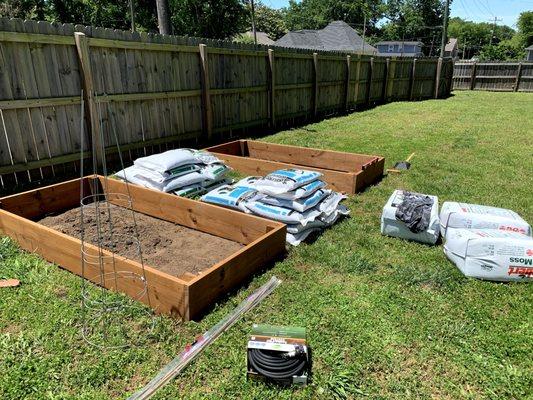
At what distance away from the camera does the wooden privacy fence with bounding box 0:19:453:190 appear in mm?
5031

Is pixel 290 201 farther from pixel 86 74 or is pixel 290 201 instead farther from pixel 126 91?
pixel 126 91

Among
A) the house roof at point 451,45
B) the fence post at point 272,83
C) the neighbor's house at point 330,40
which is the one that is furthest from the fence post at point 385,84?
the house roof at point 451,45

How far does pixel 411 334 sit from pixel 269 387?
3.50 feet

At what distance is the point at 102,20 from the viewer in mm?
28234

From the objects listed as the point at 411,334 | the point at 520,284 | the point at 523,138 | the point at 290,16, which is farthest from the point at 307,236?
the point at 290,16

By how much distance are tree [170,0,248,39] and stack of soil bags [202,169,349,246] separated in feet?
85.8

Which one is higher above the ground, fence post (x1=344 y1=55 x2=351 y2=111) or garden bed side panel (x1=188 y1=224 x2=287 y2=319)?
fence post (x1=344 y1=55 x2=351 y2=111)

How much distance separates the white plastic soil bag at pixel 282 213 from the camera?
3846 mm

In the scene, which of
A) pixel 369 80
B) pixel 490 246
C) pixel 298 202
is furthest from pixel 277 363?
pixel 369 80

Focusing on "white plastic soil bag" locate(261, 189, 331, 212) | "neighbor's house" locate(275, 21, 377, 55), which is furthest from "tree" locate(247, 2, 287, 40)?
"white plastic soil bag" locate(261, 189, 331, 212)

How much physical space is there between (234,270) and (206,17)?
28474 mm

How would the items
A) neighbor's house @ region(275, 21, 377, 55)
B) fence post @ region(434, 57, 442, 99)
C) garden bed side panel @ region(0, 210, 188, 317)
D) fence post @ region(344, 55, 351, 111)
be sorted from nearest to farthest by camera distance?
garden bed side panel @ region(0, 210, 188, 317), fence post @ region(344, 55, 351, 111), fence post @ region(434, 57, 442, 99), neighbor's house @ region(275, 21, 377, 55)

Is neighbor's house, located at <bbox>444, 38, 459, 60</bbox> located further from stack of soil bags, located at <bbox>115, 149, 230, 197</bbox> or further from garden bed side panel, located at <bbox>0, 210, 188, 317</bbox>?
garden bed side panel, located at <bbox>0, 210, 188, 317</bbox>

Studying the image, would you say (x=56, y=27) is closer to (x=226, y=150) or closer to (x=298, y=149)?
(x=226, y=150)
